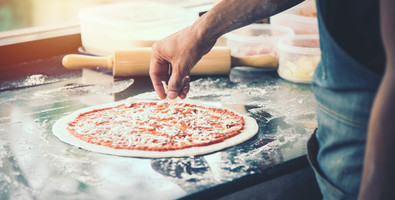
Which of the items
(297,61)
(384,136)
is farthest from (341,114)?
(297,61)

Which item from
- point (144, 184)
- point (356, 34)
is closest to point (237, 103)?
point (144, 184)

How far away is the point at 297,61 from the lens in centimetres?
198

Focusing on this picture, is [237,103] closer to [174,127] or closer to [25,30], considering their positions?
[174,127]

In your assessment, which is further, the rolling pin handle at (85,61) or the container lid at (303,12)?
the container lid at (303,12)

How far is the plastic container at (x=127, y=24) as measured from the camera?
6.71ft

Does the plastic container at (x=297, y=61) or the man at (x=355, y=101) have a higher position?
the man at (x=355, y=101)

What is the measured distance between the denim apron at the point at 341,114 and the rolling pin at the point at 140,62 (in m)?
0.96

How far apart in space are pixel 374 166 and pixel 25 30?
1.88 meters

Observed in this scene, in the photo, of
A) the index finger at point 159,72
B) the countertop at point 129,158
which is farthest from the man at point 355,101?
the index finger at point 159,72

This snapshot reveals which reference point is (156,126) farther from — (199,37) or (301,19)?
(301,19)

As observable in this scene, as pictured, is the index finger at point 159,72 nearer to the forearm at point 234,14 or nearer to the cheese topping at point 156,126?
the cheese topping at point 156,126

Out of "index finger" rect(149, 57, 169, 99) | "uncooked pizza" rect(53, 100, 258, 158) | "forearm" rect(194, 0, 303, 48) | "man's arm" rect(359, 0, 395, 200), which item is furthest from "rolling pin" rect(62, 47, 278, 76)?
"man's arm" rect(359, 0, 395, 200)

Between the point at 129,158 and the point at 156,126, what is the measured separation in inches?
8.9

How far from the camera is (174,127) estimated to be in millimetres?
1492
